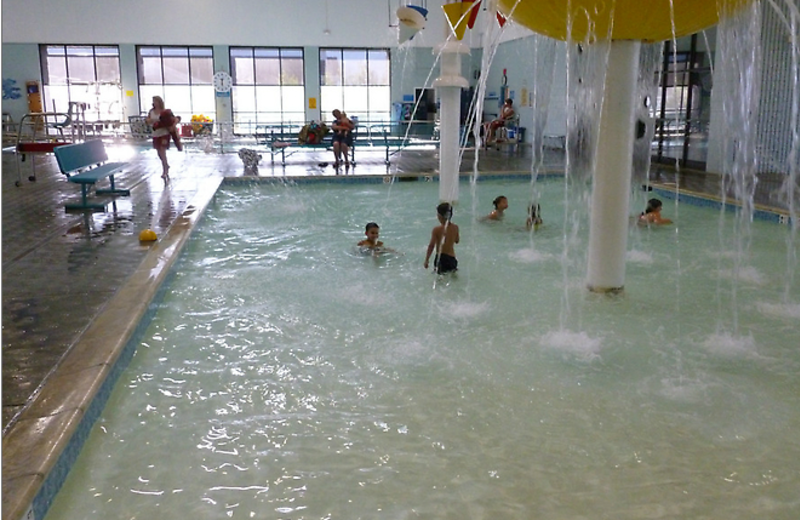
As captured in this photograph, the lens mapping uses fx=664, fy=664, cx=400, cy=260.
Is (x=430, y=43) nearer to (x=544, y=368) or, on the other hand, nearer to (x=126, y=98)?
(x=126, y=98)

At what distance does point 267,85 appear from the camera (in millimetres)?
28844

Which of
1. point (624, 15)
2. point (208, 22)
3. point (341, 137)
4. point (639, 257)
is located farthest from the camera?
point (208, 22)

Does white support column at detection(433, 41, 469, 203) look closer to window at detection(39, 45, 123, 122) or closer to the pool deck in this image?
the pool deck

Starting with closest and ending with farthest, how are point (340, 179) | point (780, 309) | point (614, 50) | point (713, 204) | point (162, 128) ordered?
point (614, 50) → point (780, 309) → point (713, 204) → point (162, 128) → point (340, 179)

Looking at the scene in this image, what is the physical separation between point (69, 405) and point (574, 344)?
2906 mm

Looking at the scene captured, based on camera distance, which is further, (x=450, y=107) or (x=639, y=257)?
(x=450, y=107)

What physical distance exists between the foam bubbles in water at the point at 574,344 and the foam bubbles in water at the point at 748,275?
7.39ft

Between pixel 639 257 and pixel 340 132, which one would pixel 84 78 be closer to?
pixel 340 132

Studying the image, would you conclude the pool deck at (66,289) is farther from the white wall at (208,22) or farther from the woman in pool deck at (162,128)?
the white wall at (208,22)

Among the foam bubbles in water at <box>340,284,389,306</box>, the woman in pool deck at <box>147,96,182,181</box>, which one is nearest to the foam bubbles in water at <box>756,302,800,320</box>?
the foam bubbles in water at <box>340,284,389,306</box>

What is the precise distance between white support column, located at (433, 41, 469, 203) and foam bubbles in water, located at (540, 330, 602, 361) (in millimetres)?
5078

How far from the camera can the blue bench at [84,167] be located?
8.05m

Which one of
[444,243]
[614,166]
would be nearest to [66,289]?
[444,243]

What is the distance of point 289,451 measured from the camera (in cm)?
303
